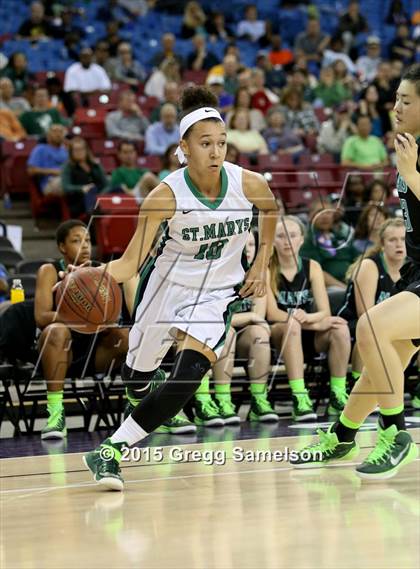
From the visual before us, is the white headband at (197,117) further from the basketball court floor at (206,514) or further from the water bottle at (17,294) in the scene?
the water bottle at (17,294)

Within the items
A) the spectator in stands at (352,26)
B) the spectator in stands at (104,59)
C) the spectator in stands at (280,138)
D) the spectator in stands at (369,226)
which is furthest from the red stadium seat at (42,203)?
the spectator in stands at (352,26)

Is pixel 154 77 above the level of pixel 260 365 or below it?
above

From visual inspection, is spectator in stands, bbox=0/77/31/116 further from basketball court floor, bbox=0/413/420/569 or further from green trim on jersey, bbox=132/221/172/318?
green trim on jersey, bbox=132/221/172/318

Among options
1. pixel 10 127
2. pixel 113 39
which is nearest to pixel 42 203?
pixel 10 127

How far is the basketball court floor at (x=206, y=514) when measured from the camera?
3871 mm

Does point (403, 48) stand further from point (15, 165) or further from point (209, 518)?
point (209, 518)

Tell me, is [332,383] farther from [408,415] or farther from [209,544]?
[209,544]

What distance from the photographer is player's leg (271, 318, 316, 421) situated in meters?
7.55

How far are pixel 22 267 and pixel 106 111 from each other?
18.4 feet

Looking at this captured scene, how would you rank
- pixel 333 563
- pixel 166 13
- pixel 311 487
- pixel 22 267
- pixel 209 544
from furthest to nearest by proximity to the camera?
pixel 166 13 < pixel 22 267 < pixel 311 487 < pixel 209 544 < pixel 333 563

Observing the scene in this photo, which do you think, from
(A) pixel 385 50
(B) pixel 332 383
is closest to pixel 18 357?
(B) pixel 332 383

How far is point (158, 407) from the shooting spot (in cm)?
504

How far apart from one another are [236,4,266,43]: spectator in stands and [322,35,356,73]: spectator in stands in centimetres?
111

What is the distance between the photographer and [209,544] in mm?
4051
